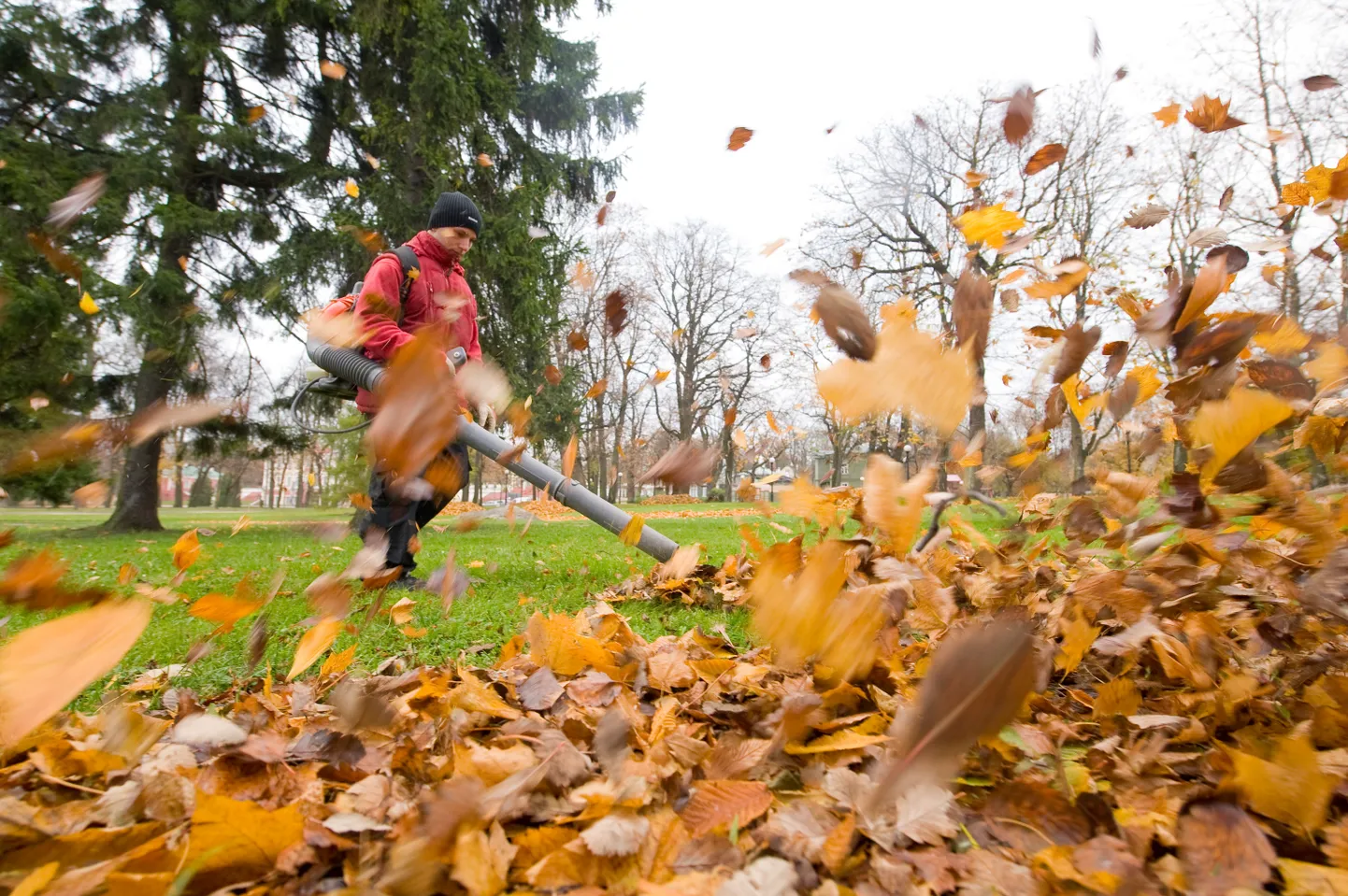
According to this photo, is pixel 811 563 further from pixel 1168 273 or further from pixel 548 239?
pixel 548 239

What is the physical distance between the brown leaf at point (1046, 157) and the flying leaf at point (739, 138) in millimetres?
975

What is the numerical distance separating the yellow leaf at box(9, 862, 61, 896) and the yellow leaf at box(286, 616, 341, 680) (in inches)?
25.3

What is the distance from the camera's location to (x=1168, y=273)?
1.34 m

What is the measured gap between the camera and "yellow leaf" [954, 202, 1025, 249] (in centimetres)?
148

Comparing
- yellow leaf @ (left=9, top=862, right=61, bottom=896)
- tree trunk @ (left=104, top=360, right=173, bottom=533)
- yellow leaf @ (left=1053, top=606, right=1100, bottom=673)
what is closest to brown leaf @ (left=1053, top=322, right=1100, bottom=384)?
yellow leaf @ (left=1053, top=606, right=1100, bottom=673)

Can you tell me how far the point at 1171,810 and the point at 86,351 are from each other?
40.4 feet

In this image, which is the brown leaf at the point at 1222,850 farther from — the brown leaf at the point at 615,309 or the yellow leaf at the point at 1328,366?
the brown leaf at the point at 615,309

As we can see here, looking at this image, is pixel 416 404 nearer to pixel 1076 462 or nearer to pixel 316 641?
pixel 316 641

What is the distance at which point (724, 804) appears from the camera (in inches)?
35.7

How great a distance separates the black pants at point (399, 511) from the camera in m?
3.19

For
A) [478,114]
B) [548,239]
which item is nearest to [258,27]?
[478,114]

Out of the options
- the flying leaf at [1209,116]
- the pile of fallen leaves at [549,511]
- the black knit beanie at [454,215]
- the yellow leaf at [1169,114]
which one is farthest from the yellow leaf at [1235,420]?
the pile of fallen leaves at [549,511]

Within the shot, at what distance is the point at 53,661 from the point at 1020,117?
2.28m

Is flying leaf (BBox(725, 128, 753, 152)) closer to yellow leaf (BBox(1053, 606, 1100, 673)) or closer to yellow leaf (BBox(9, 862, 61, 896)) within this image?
yellow leaf (BBox(1053, 606, 1100, 673))
